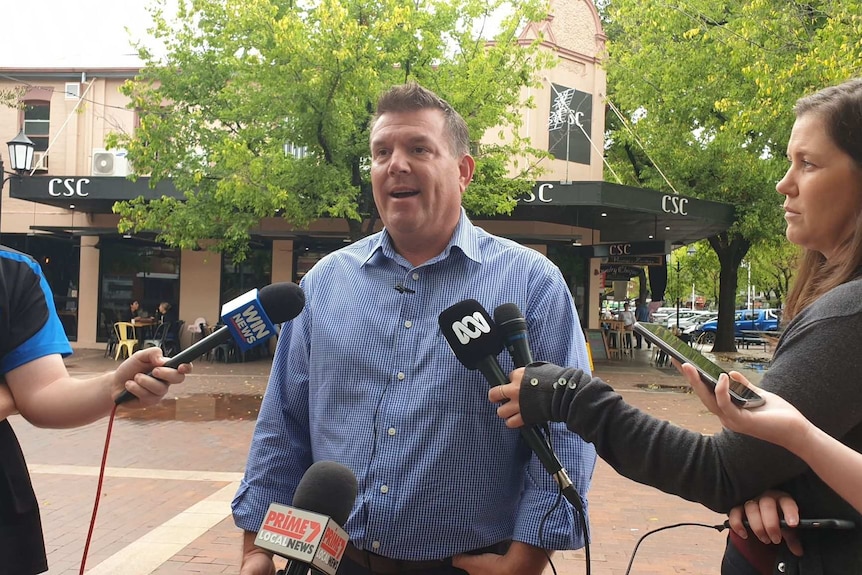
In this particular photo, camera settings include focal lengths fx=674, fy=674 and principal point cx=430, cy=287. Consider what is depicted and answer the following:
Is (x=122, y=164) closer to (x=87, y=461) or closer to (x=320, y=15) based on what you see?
(x=320, y=15)

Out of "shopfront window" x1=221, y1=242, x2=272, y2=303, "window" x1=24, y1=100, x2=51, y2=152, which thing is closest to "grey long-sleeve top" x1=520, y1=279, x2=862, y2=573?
"shopfront window" x1=221, y1=242, x2=272, y2=303

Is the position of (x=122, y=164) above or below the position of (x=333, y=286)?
above

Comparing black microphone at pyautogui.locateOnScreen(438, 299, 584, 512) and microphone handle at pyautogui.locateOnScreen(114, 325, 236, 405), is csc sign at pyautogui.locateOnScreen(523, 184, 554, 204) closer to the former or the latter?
black microphone at pyautogui.locateOnScreen(438, 299, 584, 512)

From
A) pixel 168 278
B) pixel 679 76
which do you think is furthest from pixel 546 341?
pixel 168 278

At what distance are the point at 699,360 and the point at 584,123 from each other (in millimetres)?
18987

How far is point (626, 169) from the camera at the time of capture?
2198cm

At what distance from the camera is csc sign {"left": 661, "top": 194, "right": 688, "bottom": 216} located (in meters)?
15.7

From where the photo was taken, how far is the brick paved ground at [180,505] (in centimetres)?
457

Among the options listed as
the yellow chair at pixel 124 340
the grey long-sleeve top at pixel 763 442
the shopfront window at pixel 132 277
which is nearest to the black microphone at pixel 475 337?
the grey long-sleeve top at pixel 763 442

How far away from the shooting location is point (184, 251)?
63.2ft

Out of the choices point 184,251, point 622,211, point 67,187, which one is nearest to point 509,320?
point 622,211

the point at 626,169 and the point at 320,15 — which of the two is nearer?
the point at 320,15

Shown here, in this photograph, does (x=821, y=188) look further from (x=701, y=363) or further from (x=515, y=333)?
(x=515, y=333)

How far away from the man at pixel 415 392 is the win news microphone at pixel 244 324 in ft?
1.12
